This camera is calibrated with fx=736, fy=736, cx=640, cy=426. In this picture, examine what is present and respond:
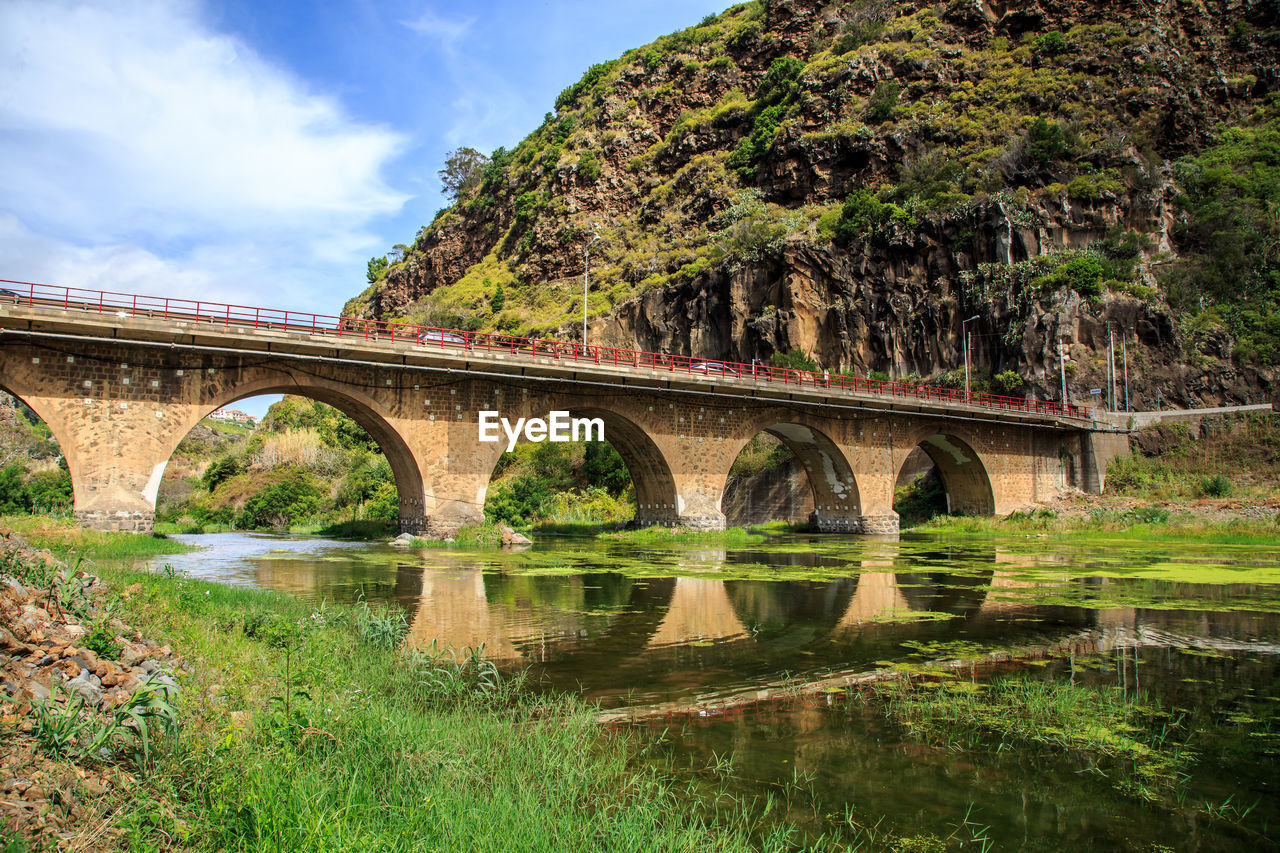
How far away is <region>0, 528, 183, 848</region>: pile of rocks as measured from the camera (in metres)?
3.23

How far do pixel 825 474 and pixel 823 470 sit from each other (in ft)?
0.71

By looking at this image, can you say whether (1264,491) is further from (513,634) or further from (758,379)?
(513,634)

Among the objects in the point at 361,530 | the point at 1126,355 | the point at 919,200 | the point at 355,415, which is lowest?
the point at 361,530

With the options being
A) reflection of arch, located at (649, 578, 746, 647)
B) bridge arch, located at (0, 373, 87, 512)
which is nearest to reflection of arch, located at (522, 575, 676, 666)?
reflection of arch, located at (649, 578, 746, 647)

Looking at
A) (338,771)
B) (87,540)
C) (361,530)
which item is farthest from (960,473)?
(338,771)

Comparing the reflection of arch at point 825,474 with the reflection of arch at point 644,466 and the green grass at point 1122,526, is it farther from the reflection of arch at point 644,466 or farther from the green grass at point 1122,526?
the reflection of arch at point 644,466

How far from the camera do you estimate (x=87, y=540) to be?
17.4m

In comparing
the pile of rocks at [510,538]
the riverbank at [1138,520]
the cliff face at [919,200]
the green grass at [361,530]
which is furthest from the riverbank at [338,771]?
the cliff face at [919,200]

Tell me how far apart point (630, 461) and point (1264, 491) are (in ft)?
91.1

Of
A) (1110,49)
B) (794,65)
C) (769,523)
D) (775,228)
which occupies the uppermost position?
(794,65)

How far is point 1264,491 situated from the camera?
32188 millimetres

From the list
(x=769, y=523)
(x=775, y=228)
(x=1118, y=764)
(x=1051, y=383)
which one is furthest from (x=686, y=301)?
(x=1118, y=764)

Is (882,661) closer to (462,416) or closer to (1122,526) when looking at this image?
(462,416)

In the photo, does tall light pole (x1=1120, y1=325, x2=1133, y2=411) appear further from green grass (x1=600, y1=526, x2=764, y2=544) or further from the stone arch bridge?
green grass (x1=600, y1=526, x2=764, y2=544)
